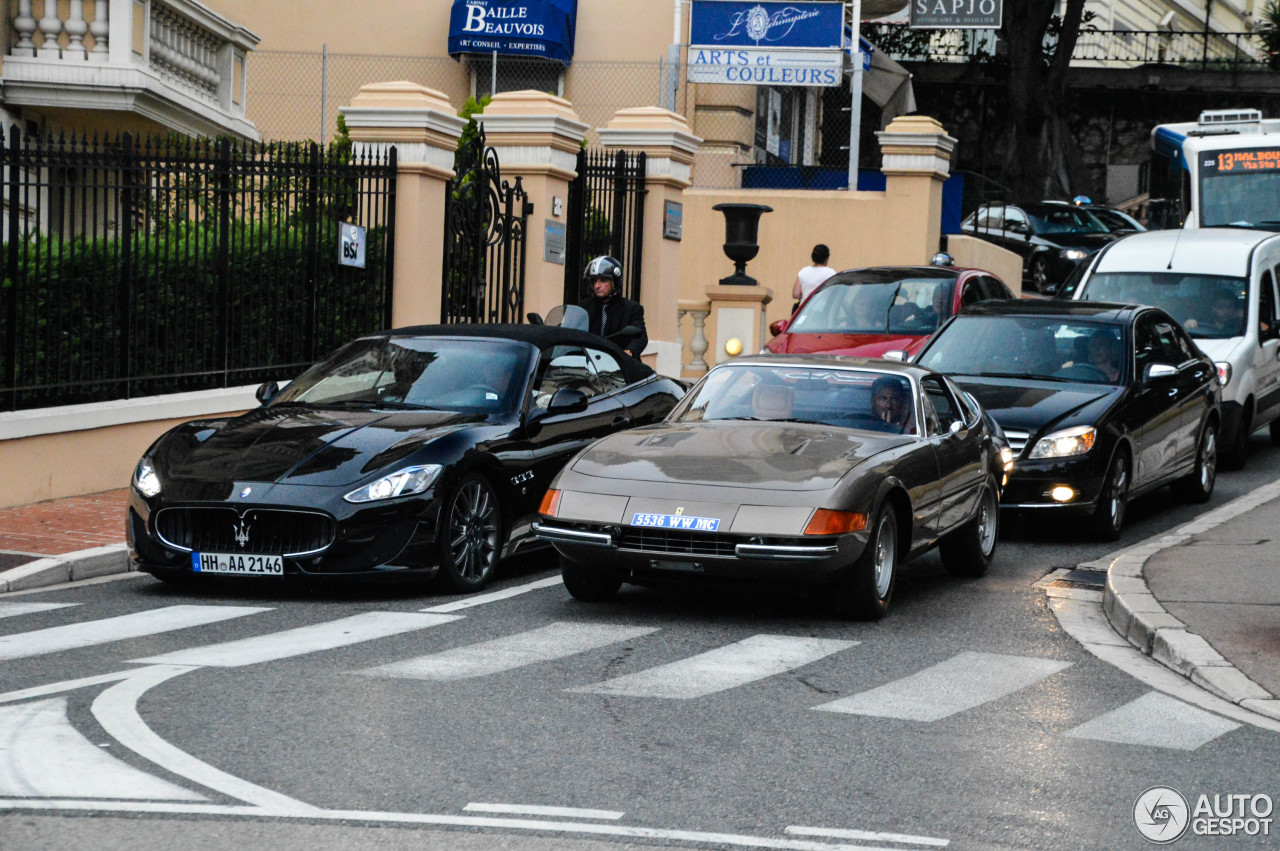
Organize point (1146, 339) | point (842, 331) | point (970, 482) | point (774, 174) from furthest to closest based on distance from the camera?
point (774, 174), point (842, 331), point (1146, 339), point (970, 482)

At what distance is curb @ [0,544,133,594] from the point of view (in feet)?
32.2

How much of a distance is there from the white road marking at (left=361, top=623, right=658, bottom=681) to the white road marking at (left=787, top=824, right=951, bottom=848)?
2.42 m

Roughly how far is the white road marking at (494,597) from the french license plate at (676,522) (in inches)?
48.8

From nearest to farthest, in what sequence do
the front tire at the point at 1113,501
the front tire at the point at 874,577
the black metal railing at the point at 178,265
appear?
the front tire at the point at 874,577 < the front tire at the point at 1113,501 < the black metal railing at the point at 178,265

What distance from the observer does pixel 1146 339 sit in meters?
13.3

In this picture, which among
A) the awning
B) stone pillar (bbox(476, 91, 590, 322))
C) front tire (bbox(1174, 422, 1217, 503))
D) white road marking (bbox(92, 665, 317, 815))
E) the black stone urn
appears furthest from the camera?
the awning

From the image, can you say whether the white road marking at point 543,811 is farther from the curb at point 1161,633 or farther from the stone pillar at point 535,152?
the stone pillar at point 535,152

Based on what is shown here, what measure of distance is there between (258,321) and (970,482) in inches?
262

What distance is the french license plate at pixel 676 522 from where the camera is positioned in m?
8.46

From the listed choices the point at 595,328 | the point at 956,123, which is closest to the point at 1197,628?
the point at 595,328

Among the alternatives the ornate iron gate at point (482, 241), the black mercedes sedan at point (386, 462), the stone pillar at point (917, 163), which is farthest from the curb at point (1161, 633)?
the stone pillar at point (917, 163)

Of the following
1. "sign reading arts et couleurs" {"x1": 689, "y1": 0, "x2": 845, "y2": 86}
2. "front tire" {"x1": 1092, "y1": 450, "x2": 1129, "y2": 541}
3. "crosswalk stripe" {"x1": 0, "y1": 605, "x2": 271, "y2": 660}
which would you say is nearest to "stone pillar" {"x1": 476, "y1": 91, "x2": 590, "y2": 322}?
"front tire" {"x1": 1092, "y1": 450, "x2": 1129, "y2": 541}

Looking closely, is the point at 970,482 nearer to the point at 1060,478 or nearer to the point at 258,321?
the point at 1060,478

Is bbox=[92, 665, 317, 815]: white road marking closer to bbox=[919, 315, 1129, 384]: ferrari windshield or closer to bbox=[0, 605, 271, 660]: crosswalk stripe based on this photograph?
bbox=[0, 605, 271, 660]: crosswalk stripe
